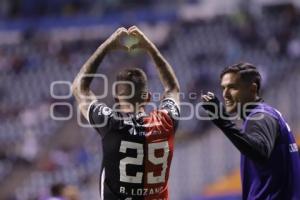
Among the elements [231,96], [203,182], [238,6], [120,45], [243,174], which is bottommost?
[203,182]

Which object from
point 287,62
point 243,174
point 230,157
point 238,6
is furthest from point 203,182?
point 243,174

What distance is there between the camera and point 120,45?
5.54 metres

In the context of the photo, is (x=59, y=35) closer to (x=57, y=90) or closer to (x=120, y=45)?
(x=57, y=90)

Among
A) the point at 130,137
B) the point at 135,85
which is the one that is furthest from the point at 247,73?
the point at 130,137

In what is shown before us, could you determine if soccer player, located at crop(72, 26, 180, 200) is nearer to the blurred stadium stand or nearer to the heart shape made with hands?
the heart shape made with hands

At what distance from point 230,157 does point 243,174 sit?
34.5 ft

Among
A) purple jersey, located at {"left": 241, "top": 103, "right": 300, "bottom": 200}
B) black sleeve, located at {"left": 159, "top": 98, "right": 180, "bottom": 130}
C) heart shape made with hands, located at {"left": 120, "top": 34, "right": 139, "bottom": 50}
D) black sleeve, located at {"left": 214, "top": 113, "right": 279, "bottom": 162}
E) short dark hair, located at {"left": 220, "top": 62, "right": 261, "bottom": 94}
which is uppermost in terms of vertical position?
heart shape made with hands, located at {"left": 120, "top": 34, "right": 139, "bottom": 50}

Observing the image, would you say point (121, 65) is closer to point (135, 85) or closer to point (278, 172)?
point (135, 85)

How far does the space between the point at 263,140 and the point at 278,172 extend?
36 cm

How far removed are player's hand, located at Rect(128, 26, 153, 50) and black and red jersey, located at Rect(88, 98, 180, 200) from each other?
463mm

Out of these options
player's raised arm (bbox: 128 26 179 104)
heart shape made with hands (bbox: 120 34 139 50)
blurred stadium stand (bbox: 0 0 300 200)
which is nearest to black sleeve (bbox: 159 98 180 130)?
player's raised arm (bbox: 128 26 179 104)

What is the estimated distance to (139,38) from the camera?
5.62 meters

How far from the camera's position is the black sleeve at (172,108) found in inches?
225

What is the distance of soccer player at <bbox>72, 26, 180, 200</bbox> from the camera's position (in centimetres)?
548
